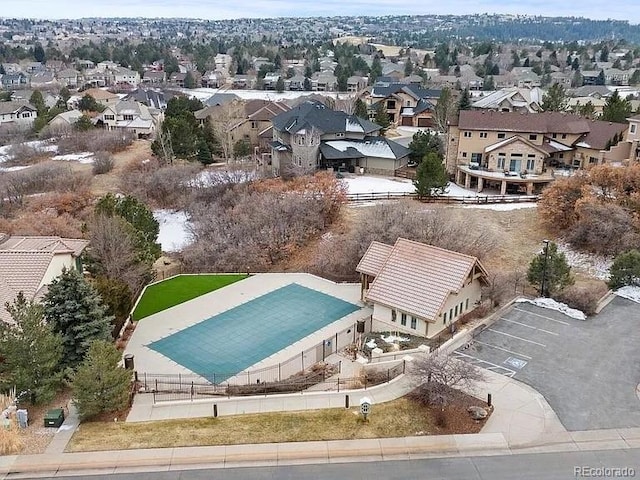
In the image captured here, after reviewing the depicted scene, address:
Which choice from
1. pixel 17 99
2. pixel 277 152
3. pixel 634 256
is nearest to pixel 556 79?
pixel 277 152

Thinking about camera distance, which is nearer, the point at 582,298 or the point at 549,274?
the point at 582,298

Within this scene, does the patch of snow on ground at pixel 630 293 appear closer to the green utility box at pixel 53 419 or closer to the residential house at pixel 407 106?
the green utility box at pixel 53 419

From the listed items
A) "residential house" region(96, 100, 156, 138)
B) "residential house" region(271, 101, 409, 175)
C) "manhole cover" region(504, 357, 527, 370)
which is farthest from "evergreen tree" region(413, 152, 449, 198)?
"residential house" region(96, 100, 156, 138)

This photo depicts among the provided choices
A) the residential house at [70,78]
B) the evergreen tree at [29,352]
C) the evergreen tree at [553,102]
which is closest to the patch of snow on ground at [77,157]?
the evergreen tree at [29,352]

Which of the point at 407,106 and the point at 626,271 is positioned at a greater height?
the point at 407,106

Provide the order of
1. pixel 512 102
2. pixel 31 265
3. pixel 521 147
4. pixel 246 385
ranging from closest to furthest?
pixel 246 385, pixel 31 265, pixel 521 147, pixel 512 102

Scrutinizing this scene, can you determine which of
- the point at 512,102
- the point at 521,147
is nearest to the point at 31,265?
the point at 521,147

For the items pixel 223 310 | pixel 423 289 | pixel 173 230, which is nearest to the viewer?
pixel 423 289

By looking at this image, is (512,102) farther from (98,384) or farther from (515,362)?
(98,384)
